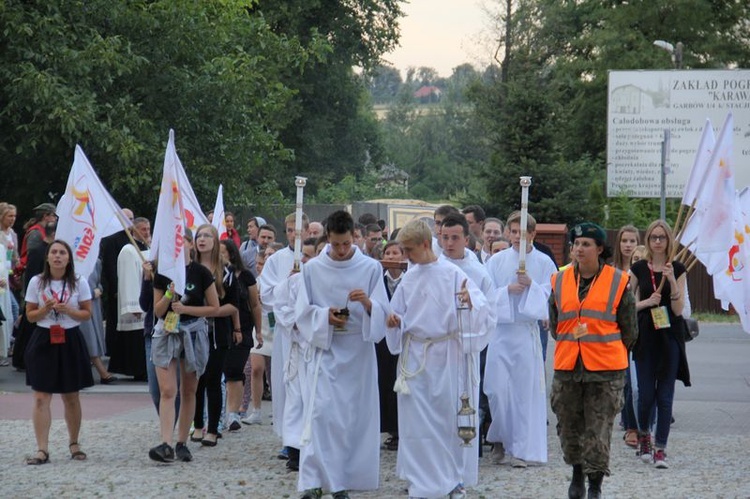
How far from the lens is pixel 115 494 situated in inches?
348

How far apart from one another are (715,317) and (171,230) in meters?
19.5

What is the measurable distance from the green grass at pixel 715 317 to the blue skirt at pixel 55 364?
745 inches

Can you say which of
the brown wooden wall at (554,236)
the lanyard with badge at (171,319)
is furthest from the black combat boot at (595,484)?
the brown wooden wall at (554,236)

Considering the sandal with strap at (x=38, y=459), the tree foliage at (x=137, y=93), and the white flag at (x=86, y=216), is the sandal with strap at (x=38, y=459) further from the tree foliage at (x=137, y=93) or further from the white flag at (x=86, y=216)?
the tree foliage at (x=137, y=93)

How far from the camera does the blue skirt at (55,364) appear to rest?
1003cm

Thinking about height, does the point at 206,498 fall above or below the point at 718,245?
below

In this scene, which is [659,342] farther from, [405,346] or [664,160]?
[664,160]

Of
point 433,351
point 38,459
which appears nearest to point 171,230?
point 38,459

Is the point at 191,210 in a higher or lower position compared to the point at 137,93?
lower

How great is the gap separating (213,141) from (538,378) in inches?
467

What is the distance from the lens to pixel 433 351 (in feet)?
28.4

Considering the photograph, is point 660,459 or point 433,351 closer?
point 433,351

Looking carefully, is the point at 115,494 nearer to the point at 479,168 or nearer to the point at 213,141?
the point at 213,141

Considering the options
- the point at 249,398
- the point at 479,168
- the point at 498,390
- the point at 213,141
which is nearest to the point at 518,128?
the point at 479,168
